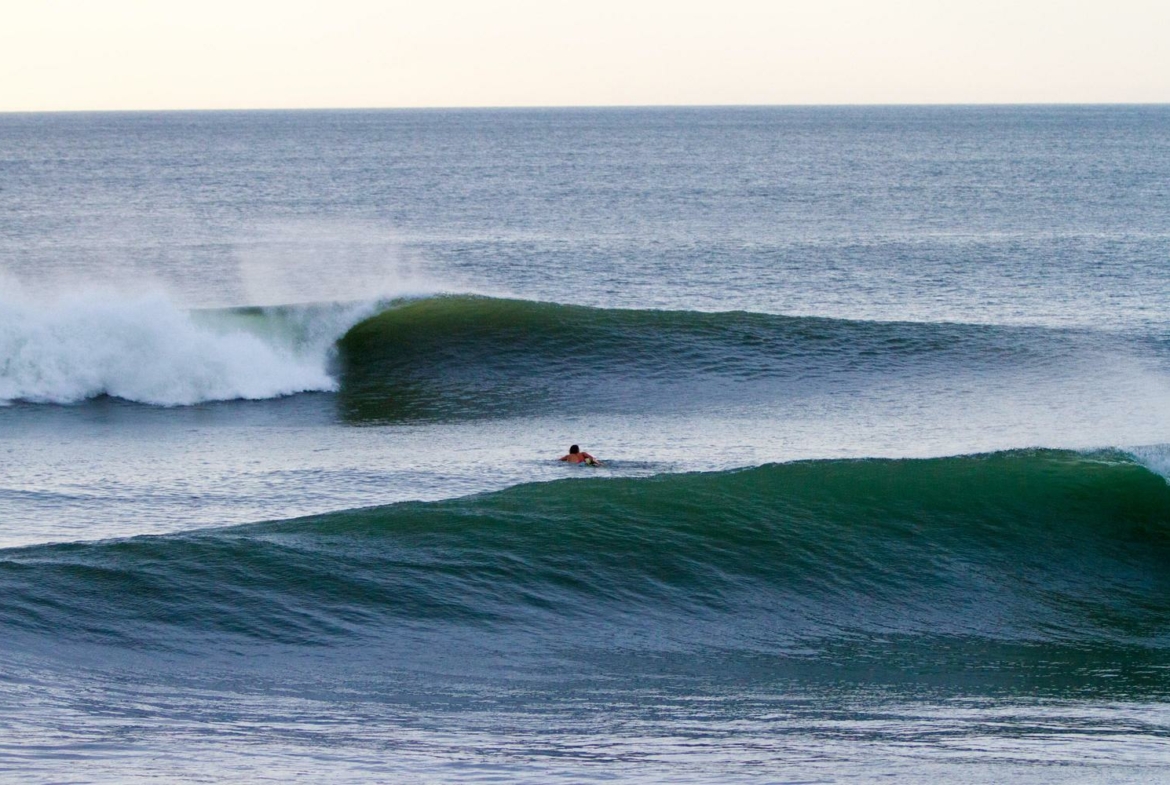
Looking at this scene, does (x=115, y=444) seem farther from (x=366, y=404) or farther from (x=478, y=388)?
(x=478, y=388)

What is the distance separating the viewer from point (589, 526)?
14695 millimetres

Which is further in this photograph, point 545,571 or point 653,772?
point 545,571

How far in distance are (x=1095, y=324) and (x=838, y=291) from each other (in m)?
7.73

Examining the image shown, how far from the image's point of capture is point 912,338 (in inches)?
1094

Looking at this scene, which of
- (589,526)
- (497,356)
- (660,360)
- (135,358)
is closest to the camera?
(589,526)

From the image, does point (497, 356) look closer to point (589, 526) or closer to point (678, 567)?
point (589, 526)

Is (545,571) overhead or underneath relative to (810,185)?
underneath

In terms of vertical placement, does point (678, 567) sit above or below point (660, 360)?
below

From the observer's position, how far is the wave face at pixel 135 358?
77.0 ft

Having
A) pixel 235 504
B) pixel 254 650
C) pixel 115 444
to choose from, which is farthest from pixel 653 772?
pixel 115 444

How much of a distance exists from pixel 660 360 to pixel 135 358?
963 centimetres

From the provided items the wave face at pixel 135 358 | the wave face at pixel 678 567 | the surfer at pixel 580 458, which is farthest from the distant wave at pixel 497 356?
the wave face at pixel 678 567

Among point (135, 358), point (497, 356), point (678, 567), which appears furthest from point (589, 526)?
point (135, 358)

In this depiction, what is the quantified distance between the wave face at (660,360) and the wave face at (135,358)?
4.53ft
